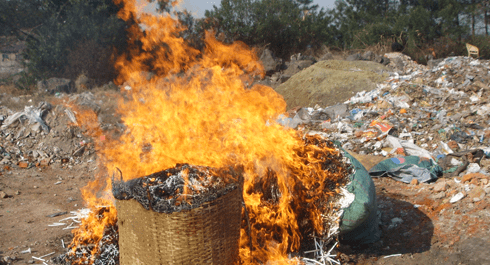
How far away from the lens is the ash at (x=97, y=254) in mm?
3037

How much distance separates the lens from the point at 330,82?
10.6 metres

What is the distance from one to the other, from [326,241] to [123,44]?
15.8 m

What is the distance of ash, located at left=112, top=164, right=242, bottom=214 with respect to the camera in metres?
2.23

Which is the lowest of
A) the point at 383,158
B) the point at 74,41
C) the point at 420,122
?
the point at 383,158

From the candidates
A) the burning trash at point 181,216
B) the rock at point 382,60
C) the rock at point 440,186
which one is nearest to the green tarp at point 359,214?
the burning trash at point 181,216

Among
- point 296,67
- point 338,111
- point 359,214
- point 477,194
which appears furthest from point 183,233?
point 296,67

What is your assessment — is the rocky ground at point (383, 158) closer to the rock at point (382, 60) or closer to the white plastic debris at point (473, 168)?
the white plastic debris at point (473, 168)

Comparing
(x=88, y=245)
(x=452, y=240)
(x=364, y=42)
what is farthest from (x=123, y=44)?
(x=452, y=240)

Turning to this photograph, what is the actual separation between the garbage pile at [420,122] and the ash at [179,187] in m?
1.83

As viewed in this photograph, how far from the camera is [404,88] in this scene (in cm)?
855

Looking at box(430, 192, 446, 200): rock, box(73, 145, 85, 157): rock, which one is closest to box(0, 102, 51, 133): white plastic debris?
box(73, 145, 85, 157): rock

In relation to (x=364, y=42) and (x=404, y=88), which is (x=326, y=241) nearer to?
(x=404, y=88)

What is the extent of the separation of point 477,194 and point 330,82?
6984 mm

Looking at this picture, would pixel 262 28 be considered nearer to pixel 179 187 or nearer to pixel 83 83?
pixel 83 83
